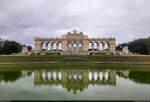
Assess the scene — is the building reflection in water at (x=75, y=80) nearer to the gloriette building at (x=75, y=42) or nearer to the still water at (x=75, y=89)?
the still water at (x=75, y=89)

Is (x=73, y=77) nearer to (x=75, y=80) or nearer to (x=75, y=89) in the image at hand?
(x=75, y=80)

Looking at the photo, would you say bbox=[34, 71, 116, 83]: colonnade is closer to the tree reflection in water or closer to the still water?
the tree reflection in water

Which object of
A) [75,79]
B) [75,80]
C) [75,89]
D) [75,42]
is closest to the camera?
[75,89]

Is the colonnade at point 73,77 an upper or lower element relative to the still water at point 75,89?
lower

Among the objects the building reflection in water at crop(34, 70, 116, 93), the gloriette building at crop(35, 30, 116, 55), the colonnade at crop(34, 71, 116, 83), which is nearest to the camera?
the building reflection in water at crop(34, 70, 116, 93)

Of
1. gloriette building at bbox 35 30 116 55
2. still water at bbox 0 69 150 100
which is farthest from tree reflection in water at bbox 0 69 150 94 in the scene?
gloriette building at bbox 35 30 116 55

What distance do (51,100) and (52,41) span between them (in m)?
64.5

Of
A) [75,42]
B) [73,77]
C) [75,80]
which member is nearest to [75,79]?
[75,80]

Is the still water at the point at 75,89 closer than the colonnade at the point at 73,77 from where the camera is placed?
Yes

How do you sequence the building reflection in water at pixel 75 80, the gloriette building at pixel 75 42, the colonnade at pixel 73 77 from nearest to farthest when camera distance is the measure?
the building reflection in water at pixel 75 80 → the colonnade at pixel 73 77 → the gloriette building at pixel 75 42

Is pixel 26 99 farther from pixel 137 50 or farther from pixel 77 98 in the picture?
pixel 137 50

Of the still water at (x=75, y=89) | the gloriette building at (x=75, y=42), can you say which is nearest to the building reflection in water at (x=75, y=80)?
the still water at (x=75, y=89)

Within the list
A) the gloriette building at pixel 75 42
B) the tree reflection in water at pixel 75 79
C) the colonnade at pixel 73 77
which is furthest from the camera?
the gloriette building at pixel 75 42

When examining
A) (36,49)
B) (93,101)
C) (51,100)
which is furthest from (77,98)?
(36,49)
